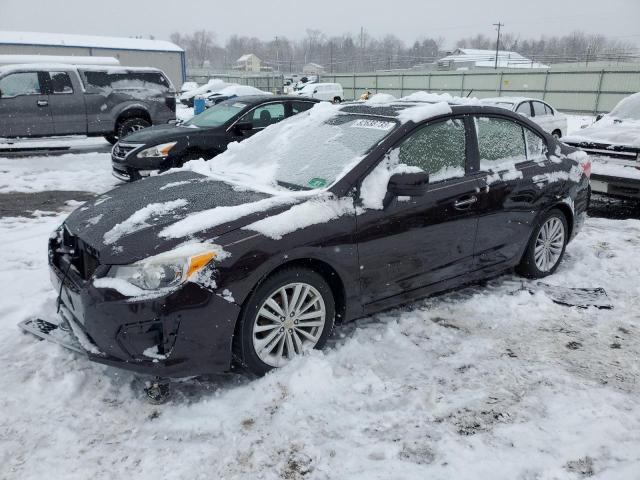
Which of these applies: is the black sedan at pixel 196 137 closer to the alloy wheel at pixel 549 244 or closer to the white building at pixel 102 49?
the alloy wheel at pixel 549 244

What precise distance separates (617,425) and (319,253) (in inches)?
74.2

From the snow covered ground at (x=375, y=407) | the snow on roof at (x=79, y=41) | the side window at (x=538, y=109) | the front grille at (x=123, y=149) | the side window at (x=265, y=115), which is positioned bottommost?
the snow covered ground at (x=375, y=407)

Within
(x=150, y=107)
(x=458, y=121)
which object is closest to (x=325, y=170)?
(x=458, y=121)

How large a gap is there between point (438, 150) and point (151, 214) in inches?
83.7

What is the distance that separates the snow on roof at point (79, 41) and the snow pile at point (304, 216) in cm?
4063

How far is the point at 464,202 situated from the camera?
3.90 m

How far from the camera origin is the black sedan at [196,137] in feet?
25.4

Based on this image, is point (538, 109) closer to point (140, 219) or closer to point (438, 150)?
point (438, 150)

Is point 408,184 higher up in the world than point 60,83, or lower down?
lower down

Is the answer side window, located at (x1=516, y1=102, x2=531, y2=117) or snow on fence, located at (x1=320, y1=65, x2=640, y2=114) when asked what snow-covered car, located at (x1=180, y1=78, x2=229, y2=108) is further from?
side window, located at (x1=516, y1=102, x2=531, y2=117)

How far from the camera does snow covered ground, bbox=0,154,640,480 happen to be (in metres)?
2.46

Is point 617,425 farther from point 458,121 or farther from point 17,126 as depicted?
point 17,126

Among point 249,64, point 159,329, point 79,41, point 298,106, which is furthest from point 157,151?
point 249,64

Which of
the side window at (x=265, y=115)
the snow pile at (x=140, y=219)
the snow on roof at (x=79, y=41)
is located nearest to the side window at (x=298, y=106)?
the side window at (x=265, y=115)
